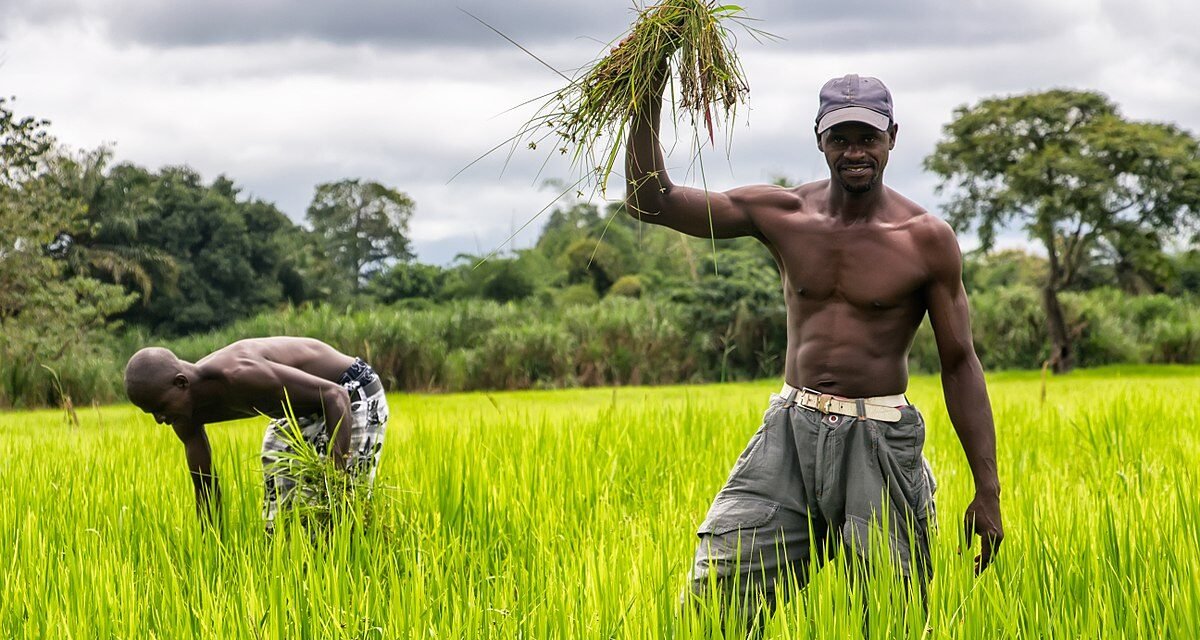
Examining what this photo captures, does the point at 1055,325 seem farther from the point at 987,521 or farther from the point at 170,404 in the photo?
the point at 170,404

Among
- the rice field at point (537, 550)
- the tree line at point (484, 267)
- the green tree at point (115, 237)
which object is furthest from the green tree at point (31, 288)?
the rice field at point (537, 550)

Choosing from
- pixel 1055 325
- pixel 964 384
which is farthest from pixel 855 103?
pixel 1055 325

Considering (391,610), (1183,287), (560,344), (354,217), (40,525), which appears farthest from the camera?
(1183,287)

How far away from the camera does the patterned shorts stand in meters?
4.59

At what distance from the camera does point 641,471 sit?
6.30 m

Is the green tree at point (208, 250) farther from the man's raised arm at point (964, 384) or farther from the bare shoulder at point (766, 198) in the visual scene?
the man's raised arm at point (964, 384)

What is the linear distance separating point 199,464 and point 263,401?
378 mm

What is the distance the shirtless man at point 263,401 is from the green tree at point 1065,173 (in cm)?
1792

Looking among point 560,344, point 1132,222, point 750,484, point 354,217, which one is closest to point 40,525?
point 750,484

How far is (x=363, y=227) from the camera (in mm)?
27859

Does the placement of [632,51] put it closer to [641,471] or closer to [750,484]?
[750,484]

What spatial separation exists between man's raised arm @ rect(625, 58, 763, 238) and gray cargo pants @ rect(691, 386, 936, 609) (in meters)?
0.56

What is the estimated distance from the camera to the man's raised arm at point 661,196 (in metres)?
3.23

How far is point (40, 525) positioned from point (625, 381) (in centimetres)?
1502
